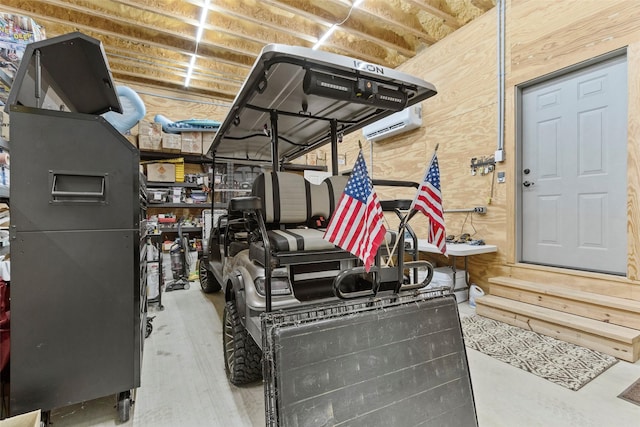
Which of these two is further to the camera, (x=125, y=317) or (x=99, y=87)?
(x=99, y=87)

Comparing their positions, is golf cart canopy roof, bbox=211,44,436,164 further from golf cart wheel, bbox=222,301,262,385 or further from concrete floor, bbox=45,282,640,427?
concrete floor, bbox=45,282,640,427

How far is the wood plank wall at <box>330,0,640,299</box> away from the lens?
9.43 feet

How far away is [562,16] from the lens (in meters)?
3.29

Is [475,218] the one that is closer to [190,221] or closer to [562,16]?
[562,16]

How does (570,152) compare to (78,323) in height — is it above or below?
above

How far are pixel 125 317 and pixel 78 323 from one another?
0.68ft

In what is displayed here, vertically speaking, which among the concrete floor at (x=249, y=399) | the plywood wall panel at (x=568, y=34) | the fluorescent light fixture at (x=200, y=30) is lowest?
the concrete floor at (x=249, y=399)

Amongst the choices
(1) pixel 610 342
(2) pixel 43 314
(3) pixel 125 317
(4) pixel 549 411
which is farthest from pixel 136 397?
(1) pixel 610 342

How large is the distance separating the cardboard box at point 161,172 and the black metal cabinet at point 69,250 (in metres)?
3.99

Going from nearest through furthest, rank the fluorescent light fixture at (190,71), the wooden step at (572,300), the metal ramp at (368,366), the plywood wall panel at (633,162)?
the metal ramp at (368,366)
the wooden step at (572,300)
the plywood wall panel at (633,162)
the fluorescent light fixture at (190,71)

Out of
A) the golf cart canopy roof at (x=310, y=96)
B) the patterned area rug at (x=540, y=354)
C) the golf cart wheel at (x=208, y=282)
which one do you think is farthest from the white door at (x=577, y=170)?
the golf cart wheel at (x=208, y=282)

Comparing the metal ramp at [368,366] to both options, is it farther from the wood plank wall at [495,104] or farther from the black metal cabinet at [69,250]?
the wood plank wall at [495,104]

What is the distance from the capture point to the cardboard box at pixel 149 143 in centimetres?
535

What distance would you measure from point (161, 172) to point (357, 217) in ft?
17.0
